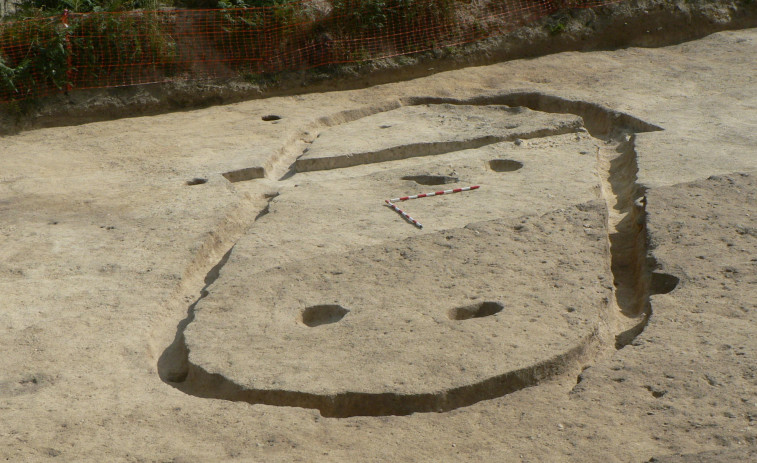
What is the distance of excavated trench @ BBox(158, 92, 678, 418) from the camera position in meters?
3.75

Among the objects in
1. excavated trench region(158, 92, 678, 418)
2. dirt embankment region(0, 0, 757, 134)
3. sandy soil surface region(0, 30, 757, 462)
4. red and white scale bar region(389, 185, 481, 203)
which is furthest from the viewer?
dirt embankment region(0, 0, 757, 134)

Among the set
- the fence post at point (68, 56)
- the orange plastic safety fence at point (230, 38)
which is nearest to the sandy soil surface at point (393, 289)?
the fence post at point (68, 56)

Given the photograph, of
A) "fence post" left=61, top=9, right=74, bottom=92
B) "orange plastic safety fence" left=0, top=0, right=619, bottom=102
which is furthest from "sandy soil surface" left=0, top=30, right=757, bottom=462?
"orange plastic safety fence" left=0, top=0, right=619, bottom=102

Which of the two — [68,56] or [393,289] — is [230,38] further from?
[393,289]

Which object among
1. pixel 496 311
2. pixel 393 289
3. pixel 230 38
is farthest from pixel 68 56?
pixel 496 311

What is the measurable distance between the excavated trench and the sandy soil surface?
0.01 m

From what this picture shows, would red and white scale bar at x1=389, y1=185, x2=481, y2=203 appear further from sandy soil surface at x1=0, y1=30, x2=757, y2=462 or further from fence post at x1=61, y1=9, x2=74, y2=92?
fence post at x1=61, y1=9, x2=74, y2=92

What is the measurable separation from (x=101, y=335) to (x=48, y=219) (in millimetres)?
1791

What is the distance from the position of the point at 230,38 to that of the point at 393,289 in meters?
5.24

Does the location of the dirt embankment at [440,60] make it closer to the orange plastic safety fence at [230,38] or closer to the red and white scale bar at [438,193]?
the orange plastic safety fence at [230,38]

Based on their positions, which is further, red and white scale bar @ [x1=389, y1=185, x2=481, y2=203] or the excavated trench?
red and white scale bar @ [x1=389, y1=185, x2=481, y2=203]

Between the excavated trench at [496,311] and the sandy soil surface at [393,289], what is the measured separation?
0.04ft

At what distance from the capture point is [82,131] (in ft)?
26.7

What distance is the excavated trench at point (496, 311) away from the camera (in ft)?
12.3
